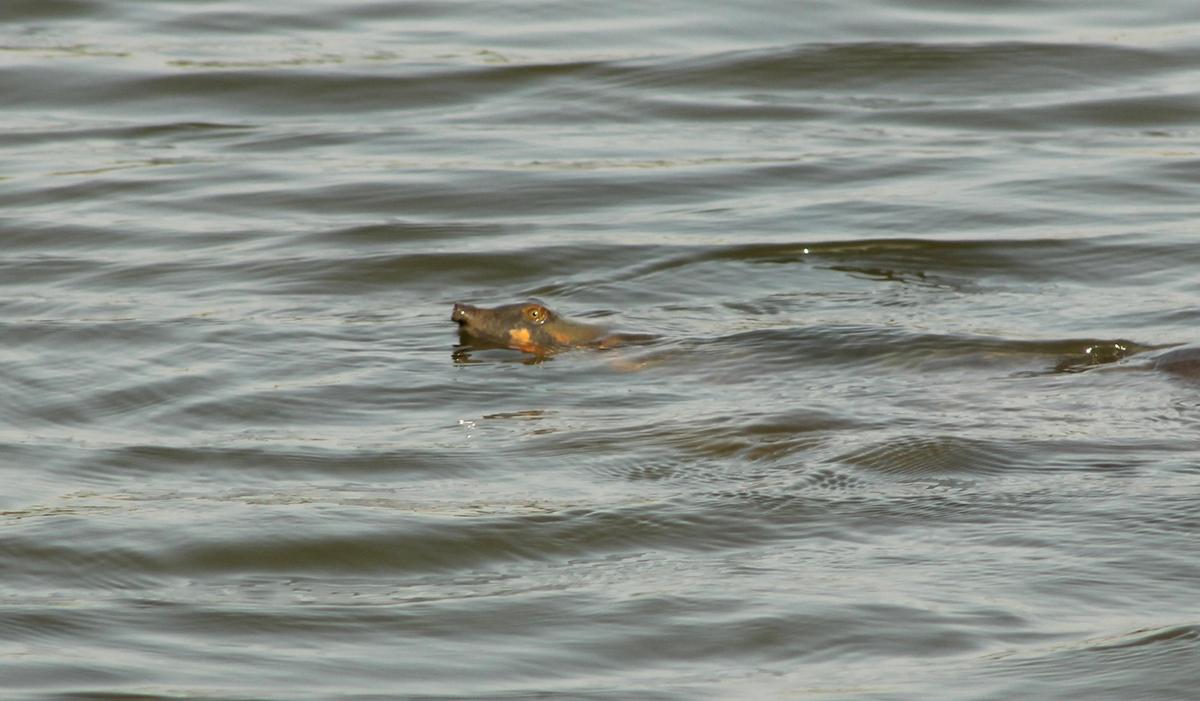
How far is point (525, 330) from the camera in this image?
7.31 metres

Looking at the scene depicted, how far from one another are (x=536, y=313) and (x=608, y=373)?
436 millimetres

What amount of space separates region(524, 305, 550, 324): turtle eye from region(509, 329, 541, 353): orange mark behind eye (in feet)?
0.16

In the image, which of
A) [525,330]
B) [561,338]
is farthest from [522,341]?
[561,338]

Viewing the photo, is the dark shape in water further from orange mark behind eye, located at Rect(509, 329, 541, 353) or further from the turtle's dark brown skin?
orange mark behind eye, located at Rect(509, 329, 541, 353)

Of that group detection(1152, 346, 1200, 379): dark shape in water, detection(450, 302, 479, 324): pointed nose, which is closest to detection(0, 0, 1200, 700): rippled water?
detection(1152, 346, 1200, 379): dark shape in water

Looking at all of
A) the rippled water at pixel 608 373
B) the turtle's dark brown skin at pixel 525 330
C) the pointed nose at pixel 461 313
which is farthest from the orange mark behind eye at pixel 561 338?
the pointed nose at pixel 461 313

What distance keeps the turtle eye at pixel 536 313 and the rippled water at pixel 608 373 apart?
0.62 ft

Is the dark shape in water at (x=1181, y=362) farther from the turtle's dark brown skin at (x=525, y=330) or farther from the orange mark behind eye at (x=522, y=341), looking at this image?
the orange mark behind eye at (x=522, y=341)

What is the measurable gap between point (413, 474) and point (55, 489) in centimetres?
97

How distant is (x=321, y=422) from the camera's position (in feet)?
21.0

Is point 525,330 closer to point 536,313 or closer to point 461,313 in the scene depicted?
point 536,313

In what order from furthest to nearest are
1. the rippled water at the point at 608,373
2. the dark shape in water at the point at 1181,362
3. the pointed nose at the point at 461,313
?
the pointed nose at the point at 461,313 < the dark shape in water at the point at 1181,362 < the rippled water at the point at 608,373

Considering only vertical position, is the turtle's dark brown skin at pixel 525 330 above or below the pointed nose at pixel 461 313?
below

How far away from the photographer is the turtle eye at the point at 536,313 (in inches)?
288
